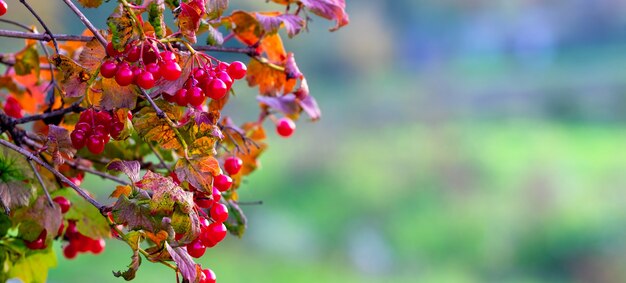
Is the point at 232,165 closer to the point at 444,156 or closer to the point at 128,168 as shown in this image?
the point at 128,168

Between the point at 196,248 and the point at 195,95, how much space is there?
0.08 meters

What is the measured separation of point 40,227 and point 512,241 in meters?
3.31

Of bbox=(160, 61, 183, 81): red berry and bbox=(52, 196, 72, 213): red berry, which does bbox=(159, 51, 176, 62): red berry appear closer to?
bbox=(160, 61, 183, 81): red berry

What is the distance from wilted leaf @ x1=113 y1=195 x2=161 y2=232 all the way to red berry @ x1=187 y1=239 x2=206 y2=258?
0.15ft

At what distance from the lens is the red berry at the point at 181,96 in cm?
45

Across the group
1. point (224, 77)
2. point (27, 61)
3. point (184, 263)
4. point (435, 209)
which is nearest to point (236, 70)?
point (224, 77)

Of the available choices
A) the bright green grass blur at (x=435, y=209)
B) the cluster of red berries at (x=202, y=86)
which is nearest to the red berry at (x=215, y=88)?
the cluster of red berries at (x=202, y=86)

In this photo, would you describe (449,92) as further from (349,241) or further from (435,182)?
(349,241)

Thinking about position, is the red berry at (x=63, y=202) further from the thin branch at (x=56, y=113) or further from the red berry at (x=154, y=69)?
the red berry at (x=154, y=69)

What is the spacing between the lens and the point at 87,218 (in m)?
0.59

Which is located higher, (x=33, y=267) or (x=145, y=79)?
(x=145, y=79)

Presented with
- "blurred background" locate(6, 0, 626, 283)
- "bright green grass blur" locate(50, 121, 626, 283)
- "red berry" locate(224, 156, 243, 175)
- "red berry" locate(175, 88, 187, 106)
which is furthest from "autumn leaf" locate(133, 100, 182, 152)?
"bright green grass blur" locate(50, 121, 626, 283)

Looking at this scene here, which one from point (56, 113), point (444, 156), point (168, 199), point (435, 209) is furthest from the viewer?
point (444, 156)

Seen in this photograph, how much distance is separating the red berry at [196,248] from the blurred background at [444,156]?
2.63 m
